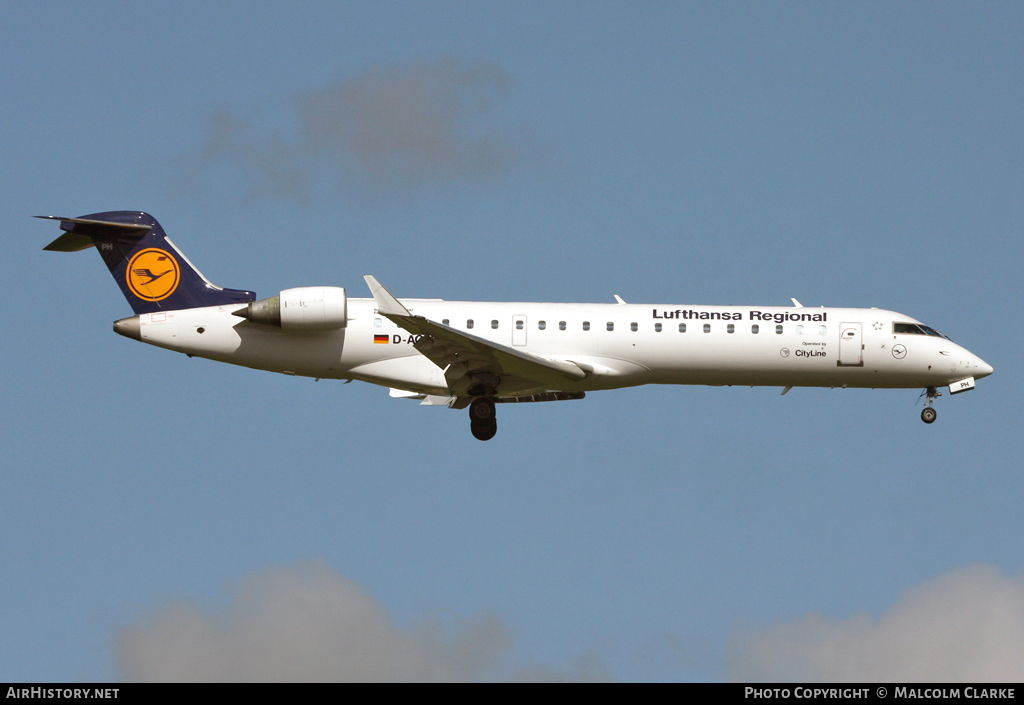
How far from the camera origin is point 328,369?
3055cm

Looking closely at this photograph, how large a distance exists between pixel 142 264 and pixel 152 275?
398 mm

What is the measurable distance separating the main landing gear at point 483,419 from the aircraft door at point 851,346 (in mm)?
8634

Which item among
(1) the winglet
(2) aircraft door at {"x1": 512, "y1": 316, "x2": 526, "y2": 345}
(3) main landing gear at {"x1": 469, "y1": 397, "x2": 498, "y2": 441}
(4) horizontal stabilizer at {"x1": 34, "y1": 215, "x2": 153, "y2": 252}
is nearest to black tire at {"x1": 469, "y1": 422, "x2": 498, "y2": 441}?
(3) main landing gear at {"x1": 469, "y1": 397, "x2": 498, "y2": 441}

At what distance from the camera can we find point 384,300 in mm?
28016

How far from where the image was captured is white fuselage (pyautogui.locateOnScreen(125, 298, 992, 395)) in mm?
30406

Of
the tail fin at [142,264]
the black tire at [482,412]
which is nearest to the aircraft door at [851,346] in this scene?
the black tire at [482,412]

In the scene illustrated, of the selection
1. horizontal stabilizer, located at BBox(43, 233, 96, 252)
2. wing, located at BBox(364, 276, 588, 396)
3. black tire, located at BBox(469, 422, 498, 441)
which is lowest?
black tire, located at BBox(469, 422, 498, 441)

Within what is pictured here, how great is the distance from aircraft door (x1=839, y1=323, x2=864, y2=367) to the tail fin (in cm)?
1427

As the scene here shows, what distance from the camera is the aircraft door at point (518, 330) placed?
30.7m

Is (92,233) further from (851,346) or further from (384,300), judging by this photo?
(851,346)

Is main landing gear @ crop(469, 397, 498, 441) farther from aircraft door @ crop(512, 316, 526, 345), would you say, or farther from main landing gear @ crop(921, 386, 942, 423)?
main landing gear @ crop(921, 386, 942, 423)
